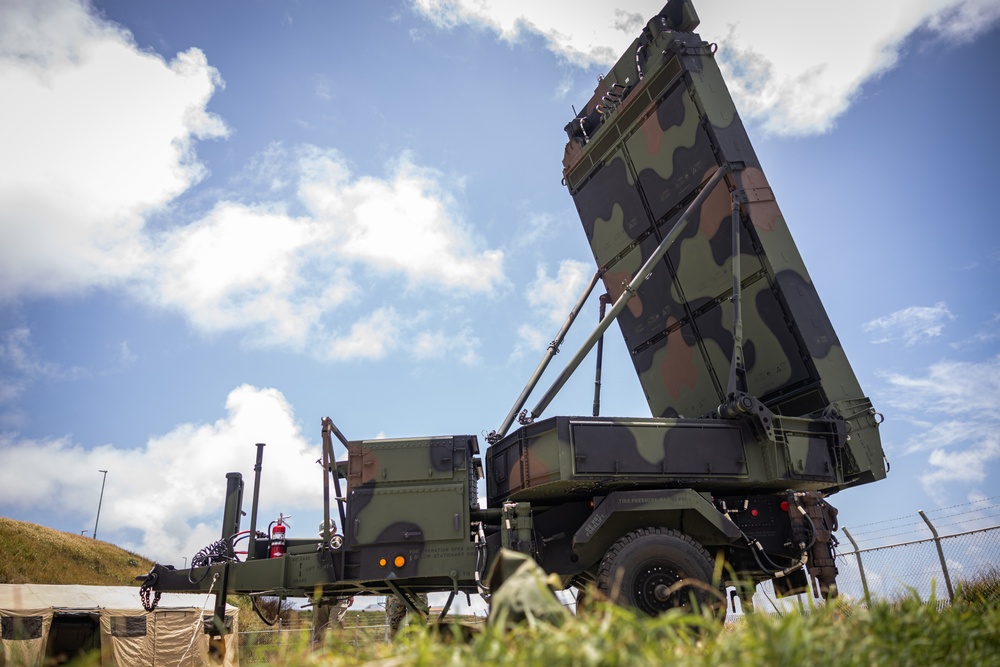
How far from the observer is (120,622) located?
14.3 metres

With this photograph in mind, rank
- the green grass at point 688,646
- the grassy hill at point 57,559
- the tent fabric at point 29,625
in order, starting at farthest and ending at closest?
the grassy hill at point 57,559 → the tent fabric at point 29,625 → the green grass at point 688,646

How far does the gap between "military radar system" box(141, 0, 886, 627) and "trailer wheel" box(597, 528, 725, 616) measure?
0.01 m

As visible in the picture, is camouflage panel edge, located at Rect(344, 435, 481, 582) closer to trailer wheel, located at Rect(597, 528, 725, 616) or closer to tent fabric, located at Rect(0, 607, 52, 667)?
trailer wheel, located at Rect(597, 528, 725, 616)

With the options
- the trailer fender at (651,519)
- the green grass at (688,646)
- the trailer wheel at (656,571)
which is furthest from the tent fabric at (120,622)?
the green grass at (688,646)

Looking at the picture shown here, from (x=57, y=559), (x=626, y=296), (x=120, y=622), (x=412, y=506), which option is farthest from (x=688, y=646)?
(x=57, y=559)

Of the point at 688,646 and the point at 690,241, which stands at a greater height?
the point at 690,241

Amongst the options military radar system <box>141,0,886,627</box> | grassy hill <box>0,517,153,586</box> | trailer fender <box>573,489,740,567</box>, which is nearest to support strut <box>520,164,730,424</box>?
military radar system <box>141,0,886,627</box>

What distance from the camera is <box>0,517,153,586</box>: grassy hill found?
2206 centimetres

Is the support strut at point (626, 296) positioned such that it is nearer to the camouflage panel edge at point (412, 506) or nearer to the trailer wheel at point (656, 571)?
the camouflage panel edge at point (412, 506)

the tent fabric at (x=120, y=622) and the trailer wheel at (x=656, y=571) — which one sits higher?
the tent fabric at (x=120, y=622)

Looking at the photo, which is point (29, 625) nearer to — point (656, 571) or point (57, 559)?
point (57, 559)

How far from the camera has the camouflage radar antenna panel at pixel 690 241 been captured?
708cm

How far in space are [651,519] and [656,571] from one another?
522mm

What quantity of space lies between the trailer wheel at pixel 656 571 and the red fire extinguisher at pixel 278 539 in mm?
2882
